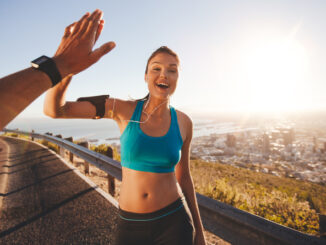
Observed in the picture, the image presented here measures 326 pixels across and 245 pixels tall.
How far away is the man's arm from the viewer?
0.58 m

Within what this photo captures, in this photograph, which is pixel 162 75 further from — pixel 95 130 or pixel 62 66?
pixel 95 130

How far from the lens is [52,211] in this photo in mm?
3080

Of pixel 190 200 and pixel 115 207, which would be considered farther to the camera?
pixel 115 207

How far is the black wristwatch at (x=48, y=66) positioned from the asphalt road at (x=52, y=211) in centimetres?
250

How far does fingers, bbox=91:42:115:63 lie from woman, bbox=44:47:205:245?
16.2 inches

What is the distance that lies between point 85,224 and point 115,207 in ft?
1.93

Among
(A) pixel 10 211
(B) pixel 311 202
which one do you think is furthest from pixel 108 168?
(B) pixel 311 202

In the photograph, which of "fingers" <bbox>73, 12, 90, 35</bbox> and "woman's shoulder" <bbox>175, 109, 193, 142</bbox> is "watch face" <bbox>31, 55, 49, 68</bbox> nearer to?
"fingers" <bbox>73, 12, 90, 35</bbox>

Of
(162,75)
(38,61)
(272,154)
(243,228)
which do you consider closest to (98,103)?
(162,75)

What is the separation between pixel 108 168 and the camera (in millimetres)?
3801

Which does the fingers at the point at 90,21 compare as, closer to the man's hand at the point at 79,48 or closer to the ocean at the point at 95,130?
the man's hand at the point at 79,48

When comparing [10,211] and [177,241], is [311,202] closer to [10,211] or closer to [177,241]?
[177,241]

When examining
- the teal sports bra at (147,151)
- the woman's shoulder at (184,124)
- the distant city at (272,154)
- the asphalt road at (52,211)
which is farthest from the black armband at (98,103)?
the distant city at (272,154)

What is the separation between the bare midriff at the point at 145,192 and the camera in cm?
147
